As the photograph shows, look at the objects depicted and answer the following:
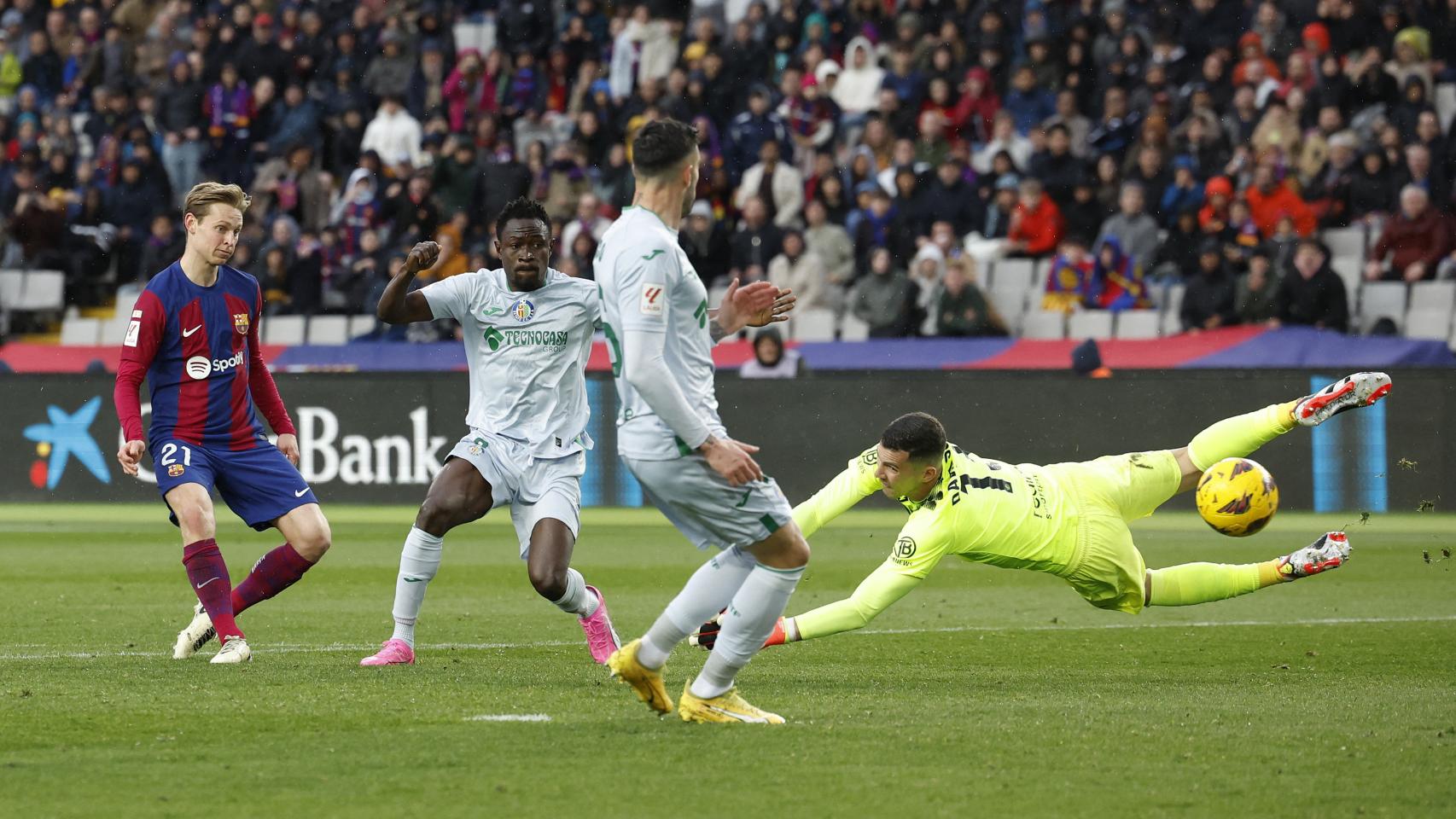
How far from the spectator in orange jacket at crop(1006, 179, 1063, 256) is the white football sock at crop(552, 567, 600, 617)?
1339 centimetres

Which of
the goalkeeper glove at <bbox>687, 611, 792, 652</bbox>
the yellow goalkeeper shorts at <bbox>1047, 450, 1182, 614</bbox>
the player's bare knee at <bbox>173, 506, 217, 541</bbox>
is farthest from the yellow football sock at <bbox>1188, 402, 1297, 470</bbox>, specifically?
the player's bare knee at <bbox>173, 506, 217, 541</bbox>

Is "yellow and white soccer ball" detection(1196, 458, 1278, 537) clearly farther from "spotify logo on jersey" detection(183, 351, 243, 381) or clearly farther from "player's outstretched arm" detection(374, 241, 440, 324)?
"spotify logo on jersey" detection(183, 351, 243, 381)

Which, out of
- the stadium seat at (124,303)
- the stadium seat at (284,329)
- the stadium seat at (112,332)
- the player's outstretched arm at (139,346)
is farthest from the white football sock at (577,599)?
the stadium seat at (124,303)

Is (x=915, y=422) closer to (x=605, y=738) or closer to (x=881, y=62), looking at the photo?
(x=605, y=738)

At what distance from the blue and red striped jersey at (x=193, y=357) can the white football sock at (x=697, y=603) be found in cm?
288

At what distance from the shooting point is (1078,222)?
21.0 m

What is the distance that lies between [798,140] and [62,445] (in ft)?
29.5

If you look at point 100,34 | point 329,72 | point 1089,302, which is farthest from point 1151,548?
point 100,34

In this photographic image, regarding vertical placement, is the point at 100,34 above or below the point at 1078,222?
above

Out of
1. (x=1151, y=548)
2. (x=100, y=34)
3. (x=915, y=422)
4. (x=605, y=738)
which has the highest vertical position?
(x=100, y=34)

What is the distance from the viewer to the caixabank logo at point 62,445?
795 inches

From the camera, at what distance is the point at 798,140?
2284 centimetres

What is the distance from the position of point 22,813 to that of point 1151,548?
10.9m

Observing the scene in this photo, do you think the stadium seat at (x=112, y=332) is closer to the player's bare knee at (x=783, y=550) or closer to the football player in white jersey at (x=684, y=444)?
the football player in white jersey at (x=684, y=444)
